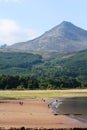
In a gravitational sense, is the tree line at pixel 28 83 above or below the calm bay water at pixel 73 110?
above

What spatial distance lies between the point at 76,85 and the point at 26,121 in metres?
139

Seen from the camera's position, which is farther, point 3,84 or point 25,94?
point 3,84

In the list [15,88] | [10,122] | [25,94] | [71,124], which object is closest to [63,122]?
[71,124]

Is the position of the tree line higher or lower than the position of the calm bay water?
higher

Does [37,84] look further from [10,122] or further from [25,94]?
[10,122]

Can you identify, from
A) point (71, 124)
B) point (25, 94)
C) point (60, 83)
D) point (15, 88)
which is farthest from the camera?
point (60, 83)

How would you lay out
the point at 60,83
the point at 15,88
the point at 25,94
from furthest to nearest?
the point at 60,83 → the point at 15,88 → the point at 25,94

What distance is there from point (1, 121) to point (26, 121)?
3.28 m

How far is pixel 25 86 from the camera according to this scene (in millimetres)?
165250

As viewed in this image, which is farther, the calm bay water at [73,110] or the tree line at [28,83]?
the tree line at [28,83]

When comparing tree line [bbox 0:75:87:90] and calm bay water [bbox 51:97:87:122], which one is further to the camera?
tree line [bbox 0:75:87:90]

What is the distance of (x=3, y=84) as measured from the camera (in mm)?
159875

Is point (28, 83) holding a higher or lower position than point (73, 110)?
higher

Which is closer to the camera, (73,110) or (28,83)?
(73,110)
